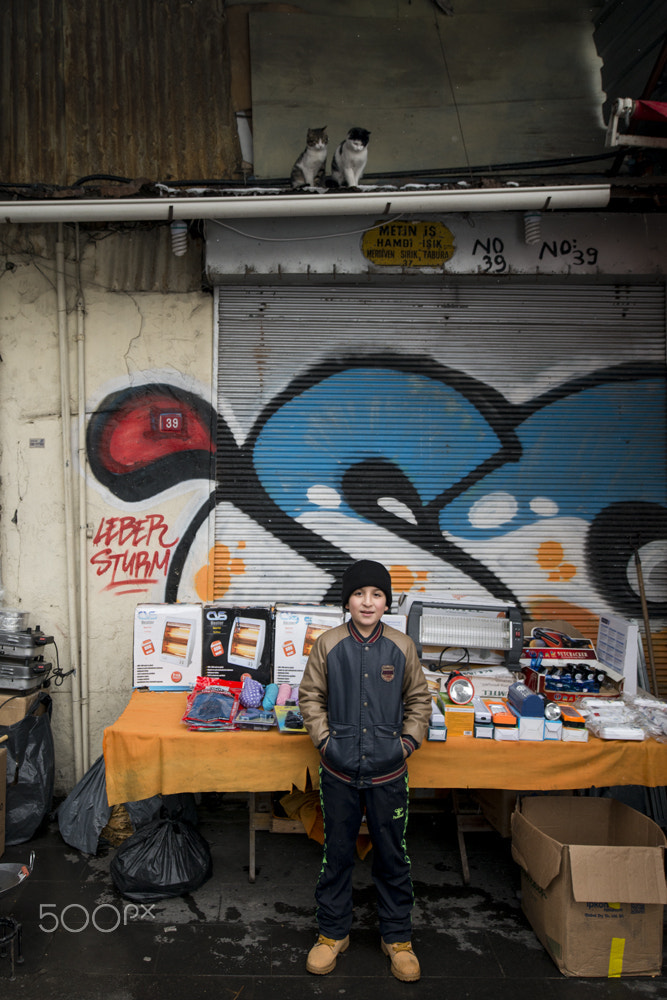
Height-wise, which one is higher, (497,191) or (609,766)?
(497,191)

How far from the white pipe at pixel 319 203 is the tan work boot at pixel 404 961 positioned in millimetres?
3933

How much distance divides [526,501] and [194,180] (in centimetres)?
344

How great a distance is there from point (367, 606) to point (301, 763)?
978 mm

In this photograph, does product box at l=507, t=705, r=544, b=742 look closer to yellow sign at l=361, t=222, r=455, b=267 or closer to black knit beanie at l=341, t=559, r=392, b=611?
black knit beanie at l=341, t=559, r=392, b=611

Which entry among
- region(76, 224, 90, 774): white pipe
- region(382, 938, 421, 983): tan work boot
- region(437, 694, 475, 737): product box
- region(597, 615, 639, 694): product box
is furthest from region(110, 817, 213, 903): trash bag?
region(597, 615, 639, 694): product box

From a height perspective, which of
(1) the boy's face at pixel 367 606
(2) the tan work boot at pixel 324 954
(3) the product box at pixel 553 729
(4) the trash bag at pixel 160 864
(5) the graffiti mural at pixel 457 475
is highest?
(5) the graffiti mural at pixel 457 475

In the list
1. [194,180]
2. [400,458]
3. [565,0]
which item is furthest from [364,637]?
[565,0]

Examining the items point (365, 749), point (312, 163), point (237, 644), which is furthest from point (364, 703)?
point (312, 163)

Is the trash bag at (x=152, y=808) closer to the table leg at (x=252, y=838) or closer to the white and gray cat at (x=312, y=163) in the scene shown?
the table leg at (x=252, y=838)

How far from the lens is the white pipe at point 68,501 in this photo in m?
5.38

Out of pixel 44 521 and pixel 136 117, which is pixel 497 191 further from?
pixel 44 521

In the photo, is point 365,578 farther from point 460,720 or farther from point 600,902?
point 600,902

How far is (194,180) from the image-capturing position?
5453mm

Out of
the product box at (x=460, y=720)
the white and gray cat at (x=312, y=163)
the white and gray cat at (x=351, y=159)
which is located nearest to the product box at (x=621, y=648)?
the product box at (x=460, y=720)
